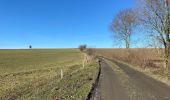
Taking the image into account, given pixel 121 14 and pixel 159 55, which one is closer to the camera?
pixel 159 55

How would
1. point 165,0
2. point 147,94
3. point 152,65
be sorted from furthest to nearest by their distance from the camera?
point 152,65 < point 165,0 < point 147,94

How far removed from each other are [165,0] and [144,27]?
3.71m

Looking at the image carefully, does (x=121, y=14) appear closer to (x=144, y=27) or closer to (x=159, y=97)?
(x=144, y=27)

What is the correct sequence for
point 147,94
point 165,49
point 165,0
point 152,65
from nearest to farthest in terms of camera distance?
point 147,94 → point 165,0 → point 165,49 → point 152,65

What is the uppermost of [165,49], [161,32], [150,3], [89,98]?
[150,3]

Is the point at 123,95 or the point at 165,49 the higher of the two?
the point at 165,49

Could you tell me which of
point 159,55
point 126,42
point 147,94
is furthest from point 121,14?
point 147,94

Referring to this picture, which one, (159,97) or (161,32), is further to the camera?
(161,32)

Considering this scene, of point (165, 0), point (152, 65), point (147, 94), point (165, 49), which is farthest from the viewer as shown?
point (152, 65)

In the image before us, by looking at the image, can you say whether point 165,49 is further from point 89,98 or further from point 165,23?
point 89,98

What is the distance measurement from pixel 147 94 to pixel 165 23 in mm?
12480

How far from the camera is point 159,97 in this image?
1034cm

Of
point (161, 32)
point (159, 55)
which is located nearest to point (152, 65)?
point (159, 55)

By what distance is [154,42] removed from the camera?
23531 mm
